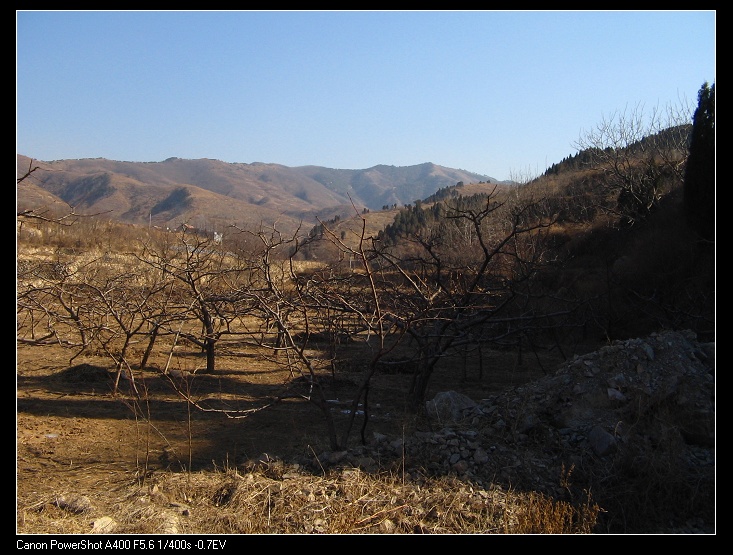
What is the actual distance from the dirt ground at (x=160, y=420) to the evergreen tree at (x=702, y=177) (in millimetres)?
8338

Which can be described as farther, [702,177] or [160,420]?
[702,177]

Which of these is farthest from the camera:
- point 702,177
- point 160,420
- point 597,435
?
point 702,177

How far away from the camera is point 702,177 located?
16.3m

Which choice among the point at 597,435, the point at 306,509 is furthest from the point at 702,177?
the point at 306,509

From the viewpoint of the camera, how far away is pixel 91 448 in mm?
5992

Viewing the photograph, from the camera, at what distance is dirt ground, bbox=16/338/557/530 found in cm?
540

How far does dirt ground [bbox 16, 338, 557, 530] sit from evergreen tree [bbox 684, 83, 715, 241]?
8338 mm

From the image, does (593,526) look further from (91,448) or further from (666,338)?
(91,448)

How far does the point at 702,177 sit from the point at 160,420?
603 inches

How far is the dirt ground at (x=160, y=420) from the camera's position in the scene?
540cm

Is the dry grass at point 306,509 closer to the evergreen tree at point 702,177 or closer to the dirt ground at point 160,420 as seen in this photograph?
the dirt ground at point 160,420

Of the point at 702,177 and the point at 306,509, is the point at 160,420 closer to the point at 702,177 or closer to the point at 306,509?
the point at 306,509

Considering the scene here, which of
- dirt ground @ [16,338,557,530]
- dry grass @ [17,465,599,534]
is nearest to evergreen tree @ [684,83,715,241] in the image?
dirt ground @ [16,338,557,530]
